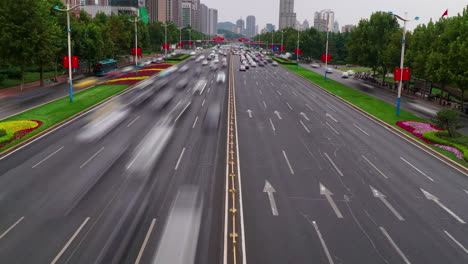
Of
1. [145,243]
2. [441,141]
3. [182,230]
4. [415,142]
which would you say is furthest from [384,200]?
[441,141]

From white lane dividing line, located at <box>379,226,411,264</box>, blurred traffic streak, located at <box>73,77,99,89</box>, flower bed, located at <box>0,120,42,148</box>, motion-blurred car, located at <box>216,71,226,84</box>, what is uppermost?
motion-blurred car, located at <box>216,71,226,84</box>

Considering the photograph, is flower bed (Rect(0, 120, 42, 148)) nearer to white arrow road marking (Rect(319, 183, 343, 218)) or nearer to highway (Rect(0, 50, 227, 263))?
highway (Rect(0, 50, 227, 263))

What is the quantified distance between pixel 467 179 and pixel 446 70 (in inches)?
950

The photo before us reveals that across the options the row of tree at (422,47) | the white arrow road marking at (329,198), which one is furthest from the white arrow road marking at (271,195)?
the row of tree at (422,47)

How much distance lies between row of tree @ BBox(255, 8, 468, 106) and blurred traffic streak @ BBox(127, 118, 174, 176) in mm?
31234

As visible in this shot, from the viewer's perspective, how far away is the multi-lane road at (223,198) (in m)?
Answer: 13.3

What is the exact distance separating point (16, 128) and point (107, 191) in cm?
1546

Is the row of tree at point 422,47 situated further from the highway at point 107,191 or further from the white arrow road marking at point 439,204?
→ the highway at point 107,191

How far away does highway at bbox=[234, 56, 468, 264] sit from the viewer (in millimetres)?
13523

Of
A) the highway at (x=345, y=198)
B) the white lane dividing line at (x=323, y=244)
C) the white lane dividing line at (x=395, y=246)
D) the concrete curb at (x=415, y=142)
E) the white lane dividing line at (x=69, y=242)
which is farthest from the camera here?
the concrete curb at (x=415, y=142)

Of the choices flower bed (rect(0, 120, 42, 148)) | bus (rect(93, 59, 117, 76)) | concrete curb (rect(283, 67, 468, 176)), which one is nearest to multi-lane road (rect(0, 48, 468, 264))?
concrete curb (rect(283, 67, 468, 176))

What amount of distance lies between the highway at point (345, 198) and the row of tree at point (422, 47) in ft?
48.8

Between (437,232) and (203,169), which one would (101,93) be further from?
(437,232)

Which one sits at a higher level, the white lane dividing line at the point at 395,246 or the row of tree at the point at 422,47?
the row of tree at the point at 422,47
